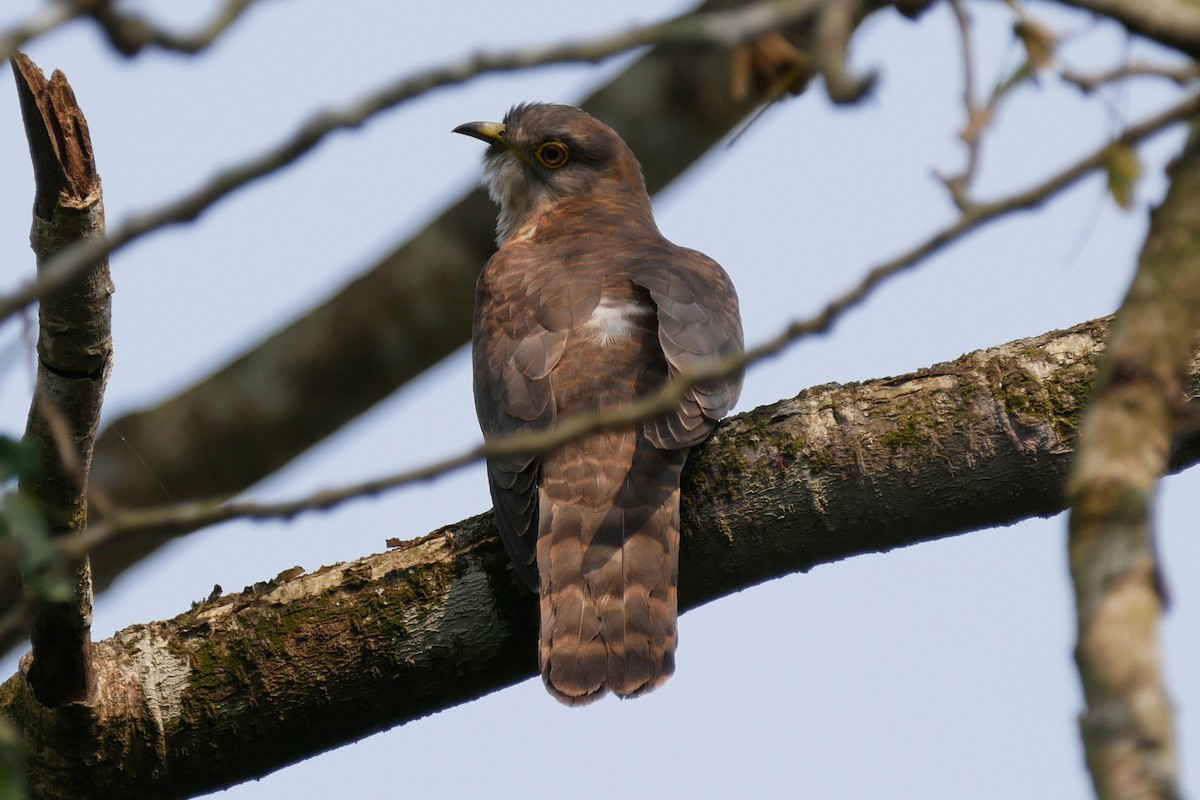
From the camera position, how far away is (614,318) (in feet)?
17.1

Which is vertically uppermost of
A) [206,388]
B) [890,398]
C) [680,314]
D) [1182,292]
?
[206,388]

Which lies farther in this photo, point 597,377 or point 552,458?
point 597,377

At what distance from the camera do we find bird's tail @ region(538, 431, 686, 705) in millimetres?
4148

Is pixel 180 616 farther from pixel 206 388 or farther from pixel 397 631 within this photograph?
pixel 206 388

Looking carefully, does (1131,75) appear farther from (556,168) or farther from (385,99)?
(556,168)

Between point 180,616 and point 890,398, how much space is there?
229cm

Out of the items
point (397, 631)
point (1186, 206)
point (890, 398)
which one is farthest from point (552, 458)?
point (1186, 206)

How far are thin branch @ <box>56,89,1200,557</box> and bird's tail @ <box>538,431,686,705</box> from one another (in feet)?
6.79

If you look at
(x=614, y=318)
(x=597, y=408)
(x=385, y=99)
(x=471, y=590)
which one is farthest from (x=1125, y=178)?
(x=614, y=318)

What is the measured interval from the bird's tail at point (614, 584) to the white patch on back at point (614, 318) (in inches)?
29.7

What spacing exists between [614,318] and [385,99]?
10.6ft

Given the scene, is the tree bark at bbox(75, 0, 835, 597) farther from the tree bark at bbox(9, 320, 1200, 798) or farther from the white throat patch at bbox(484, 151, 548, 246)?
the tree bark at bbox(9, 320, 1200, 798)

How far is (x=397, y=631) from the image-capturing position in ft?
13.6

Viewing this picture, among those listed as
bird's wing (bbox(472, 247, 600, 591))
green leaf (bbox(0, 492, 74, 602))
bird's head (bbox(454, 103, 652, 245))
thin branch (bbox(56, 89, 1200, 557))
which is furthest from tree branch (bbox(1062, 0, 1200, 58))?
bird's head (bbox(454, 103, 652, 245))
